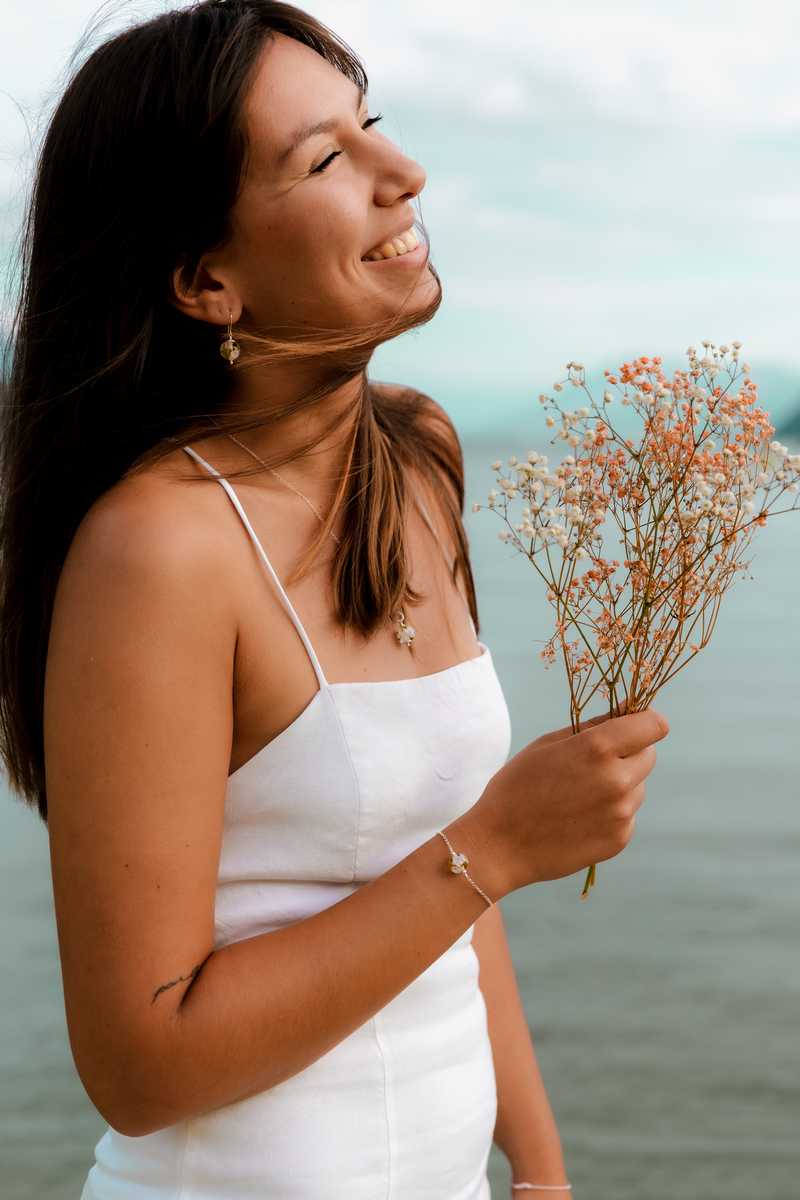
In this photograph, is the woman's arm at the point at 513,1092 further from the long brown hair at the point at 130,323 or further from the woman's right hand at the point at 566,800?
the long brown hair at the point at 130,323

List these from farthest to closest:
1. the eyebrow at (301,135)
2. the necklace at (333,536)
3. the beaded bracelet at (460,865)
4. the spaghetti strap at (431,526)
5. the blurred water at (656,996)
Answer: the blurred water at (656,996) → the spaghetti strap at (431,526) → the necklace at (333,536) → the eyebrow at (301,135) → the beaded bracelet at (460,865)

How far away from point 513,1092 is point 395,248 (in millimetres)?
1184

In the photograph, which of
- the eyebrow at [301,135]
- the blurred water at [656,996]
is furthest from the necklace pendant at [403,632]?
the blurred water at [656,996]

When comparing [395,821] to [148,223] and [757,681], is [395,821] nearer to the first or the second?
[148,223]

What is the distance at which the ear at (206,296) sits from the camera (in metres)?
1.51

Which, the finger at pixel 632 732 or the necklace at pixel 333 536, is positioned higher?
the necklace at pixel 333 536

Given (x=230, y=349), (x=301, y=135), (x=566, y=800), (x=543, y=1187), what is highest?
(x=301, y=135)

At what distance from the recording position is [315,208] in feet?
4.74

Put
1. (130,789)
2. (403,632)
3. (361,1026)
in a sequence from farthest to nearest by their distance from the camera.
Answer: (403,632) < (361,1026) < (130,789)

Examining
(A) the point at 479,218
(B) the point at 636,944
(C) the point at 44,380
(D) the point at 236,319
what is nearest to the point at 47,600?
(C) the point at 44,380

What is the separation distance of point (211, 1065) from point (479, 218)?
12398 mm

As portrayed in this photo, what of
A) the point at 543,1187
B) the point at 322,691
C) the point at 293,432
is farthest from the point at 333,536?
the point at 543,1187

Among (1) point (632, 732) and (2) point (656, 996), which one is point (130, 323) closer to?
(1) point (632, 732)

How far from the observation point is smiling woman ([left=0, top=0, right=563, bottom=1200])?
1.23 m
